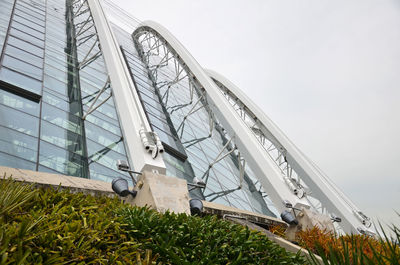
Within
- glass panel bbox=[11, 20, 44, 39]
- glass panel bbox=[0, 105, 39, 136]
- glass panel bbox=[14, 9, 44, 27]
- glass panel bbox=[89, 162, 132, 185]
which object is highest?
glass panel bbox=[14, 9, 44, 27]

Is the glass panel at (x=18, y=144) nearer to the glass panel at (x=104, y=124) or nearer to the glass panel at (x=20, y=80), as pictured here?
the glass panel at (x=20, y=80)

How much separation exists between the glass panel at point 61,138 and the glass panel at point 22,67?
12.1 ft

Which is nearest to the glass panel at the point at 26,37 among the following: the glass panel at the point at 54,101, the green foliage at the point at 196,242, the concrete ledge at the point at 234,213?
the glass panel at the point at 54,101

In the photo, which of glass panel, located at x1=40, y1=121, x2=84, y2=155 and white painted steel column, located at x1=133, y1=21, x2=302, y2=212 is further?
white painted steel column, located at x1=133, y1=21, x2=302, y2=212

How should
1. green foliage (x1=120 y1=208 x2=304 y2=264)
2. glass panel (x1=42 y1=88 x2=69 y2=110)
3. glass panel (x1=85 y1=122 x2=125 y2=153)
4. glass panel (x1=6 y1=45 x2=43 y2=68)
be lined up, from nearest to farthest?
green foliage (x1=120 y1=208 x2=304 y2=264), glass panel (x1=42 y1=88 x2=69 y2=110), glass panel (x1=85 y1=122 x2=125 y2=153), glass panel (x1=6 y1=45 x2=43 y2=68)

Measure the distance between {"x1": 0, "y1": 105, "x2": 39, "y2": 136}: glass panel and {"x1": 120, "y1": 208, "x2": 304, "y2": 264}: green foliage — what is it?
6.31 m

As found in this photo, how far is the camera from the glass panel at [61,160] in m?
9.20

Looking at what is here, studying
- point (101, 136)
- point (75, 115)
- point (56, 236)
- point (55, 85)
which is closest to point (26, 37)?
point (55, 85)

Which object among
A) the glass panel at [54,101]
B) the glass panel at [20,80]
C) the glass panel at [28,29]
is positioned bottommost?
the glass panel at [54,101]

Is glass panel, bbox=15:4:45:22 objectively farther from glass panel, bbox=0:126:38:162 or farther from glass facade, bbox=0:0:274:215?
glass panel, bbox=0:126:38:162

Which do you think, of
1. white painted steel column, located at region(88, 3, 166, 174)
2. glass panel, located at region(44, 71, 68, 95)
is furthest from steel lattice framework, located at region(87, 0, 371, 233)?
glass panel, located at region(44, 71, 68, 95)

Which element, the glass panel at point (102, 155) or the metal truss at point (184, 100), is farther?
the metal truss at point (184, 100)

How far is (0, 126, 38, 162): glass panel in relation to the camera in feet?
27.8

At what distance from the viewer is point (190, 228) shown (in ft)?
15.5
